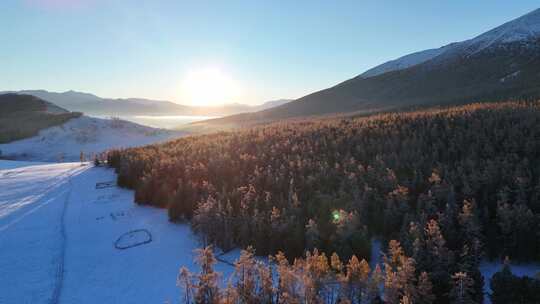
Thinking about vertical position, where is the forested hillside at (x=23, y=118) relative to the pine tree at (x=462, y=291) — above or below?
above

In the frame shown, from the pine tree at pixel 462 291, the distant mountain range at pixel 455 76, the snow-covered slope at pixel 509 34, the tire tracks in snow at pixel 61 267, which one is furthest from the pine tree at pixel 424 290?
the snow-covered slope at pixel 509 34

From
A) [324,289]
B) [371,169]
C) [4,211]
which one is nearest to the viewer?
[324,289]

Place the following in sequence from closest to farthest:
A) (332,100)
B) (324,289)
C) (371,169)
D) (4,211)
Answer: (324,289), (371,169), (4,211), (332,100)

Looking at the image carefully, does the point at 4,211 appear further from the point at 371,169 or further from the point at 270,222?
the point at 371,169

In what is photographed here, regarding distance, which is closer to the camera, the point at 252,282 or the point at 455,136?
the point at 252,282

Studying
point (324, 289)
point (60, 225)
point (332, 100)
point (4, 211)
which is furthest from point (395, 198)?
point (332, 100)

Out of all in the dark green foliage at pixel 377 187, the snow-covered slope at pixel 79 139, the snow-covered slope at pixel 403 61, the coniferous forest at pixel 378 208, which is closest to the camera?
the coniferous forest at pixel 378 208

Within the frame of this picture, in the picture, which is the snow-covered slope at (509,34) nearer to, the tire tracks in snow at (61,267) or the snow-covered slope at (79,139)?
the snow-covered slope at (79,139)
